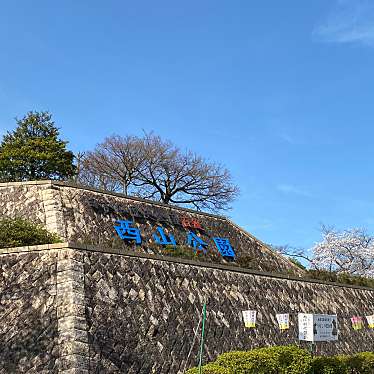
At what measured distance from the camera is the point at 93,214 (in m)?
20.3

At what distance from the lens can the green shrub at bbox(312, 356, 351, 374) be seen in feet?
51.0

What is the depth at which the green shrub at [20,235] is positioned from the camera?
48.2ft

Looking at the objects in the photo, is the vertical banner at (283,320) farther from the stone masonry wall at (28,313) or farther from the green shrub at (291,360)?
the stone masonry wall at (28,313)

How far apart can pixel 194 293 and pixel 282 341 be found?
4.69m

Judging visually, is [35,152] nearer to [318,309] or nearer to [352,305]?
[318,309]

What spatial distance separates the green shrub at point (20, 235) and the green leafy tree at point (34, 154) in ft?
36.9

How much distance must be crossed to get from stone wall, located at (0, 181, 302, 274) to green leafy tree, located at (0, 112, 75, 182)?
6.16 m

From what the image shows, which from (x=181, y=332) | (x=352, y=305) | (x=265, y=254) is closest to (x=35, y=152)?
(x=265, y=254)

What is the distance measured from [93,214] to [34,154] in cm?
792

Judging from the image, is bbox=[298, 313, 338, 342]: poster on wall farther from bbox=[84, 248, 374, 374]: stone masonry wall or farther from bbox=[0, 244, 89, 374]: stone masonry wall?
bbox=[0, 244, 89, 374]: stone masonry wall

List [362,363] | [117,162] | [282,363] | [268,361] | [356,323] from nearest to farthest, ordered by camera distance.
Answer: [268,361]
[282,363]
[362,363]
[356,323]
[117,162]

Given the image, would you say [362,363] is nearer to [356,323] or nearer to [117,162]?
[356,323]

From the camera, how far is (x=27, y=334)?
12.0 metres

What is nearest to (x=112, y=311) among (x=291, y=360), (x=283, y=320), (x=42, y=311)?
(x=42, y=311)
